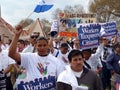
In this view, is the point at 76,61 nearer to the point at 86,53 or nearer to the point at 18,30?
the point at 18,30

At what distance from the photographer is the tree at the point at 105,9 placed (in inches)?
2020

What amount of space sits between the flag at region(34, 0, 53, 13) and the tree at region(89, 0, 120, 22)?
43.4 meters

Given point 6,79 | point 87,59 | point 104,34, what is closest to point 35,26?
point 104,34

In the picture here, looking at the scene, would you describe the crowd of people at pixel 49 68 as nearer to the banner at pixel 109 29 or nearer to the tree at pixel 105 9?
the banner at pixel 109 29

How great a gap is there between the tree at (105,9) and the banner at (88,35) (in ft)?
131

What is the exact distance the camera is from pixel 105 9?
5281cm

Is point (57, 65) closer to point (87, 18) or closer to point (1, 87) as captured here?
point (1, 87)

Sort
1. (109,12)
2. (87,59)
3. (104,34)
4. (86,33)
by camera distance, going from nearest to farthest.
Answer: (87,59) < (86,33) < (104,34) < (109,12)

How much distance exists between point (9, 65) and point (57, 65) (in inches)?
64.4

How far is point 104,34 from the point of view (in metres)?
11.4

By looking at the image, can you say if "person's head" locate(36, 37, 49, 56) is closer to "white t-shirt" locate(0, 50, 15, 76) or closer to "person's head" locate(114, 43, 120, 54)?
"white t-shirt" locate(0, 50, 15, 76)

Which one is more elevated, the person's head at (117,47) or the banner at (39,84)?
the banner at (39,84)

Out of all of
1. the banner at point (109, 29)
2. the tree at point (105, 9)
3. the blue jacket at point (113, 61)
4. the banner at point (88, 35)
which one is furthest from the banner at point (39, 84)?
the tree at point (105, 9)

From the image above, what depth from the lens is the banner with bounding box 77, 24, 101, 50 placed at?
33.7 ft
